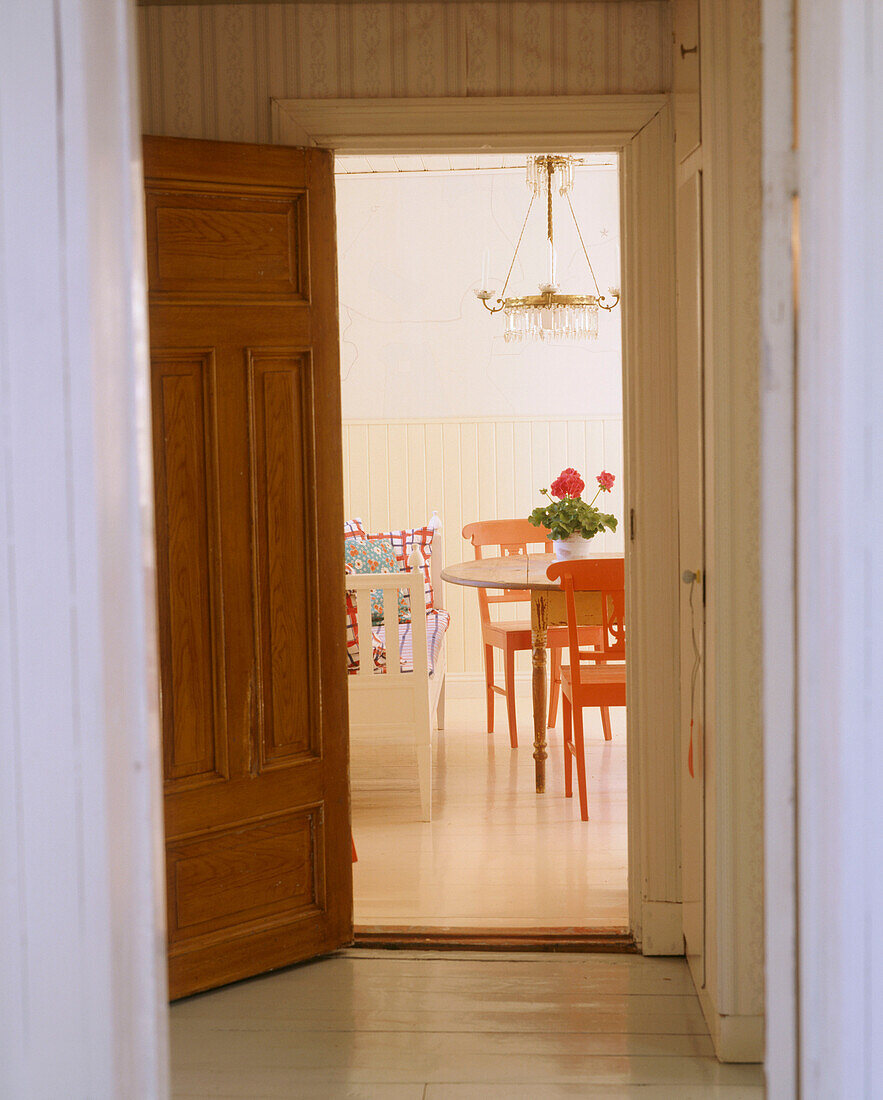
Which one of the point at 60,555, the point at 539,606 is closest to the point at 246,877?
the point at 60,555

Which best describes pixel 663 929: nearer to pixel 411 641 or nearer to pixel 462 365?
pixel 411 641

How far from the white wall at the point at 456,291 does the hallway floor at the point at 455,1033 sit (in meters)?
3.75

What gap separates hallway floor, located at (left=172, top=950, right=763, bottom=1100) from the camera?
2.45 metres

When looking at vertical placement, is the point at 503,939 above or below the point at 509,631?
below

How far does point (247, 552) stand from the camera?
3000mm

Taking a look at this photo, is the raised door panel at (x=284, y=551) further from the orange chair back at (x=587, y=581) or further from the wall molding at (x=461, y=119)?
the orange chair back at (x=587, y=581)

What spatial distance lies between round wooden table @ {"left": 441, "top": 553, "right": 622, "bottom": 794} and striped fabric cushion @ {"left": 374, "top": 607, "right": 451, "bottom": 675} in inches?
11.6

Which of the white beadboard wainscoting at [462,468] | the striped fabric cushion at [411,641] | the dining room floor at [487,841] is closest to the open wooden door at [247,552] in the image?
the dining room floor at [487,841]

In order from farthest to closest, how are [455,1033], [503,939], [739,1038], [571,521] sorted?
[571,521]
[503,939]
[455,1033]
[739,1038]

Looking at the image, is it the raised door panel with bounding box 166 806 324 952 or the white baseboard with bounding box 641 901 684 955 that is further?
the white baseboard with bounding box 641 901 684 955

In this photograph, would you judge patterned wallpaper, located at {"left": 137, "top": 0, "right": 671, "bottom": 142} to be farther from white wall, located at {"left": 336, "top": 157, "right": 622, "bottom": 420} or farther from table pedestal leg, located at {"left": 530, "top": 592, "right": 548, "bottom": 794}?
white wall, located at {"left": 336, "top": 157, "right": 622, "bottom": 420}

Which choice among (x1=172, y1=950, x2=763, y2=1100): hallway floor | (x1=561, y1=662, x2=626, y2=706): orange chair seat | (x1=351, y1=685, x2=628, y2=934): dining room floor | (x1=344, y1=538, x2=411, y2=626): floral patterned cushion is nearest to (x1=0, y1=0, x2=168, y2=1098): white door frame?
(x1=172, y1=950, x2=763, y2=1100): hallway floor

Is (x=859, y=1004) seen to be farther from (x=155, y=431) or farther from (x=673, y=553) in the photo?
(x=155, y=431)

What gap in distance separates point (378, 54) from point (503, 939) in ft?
8.21
